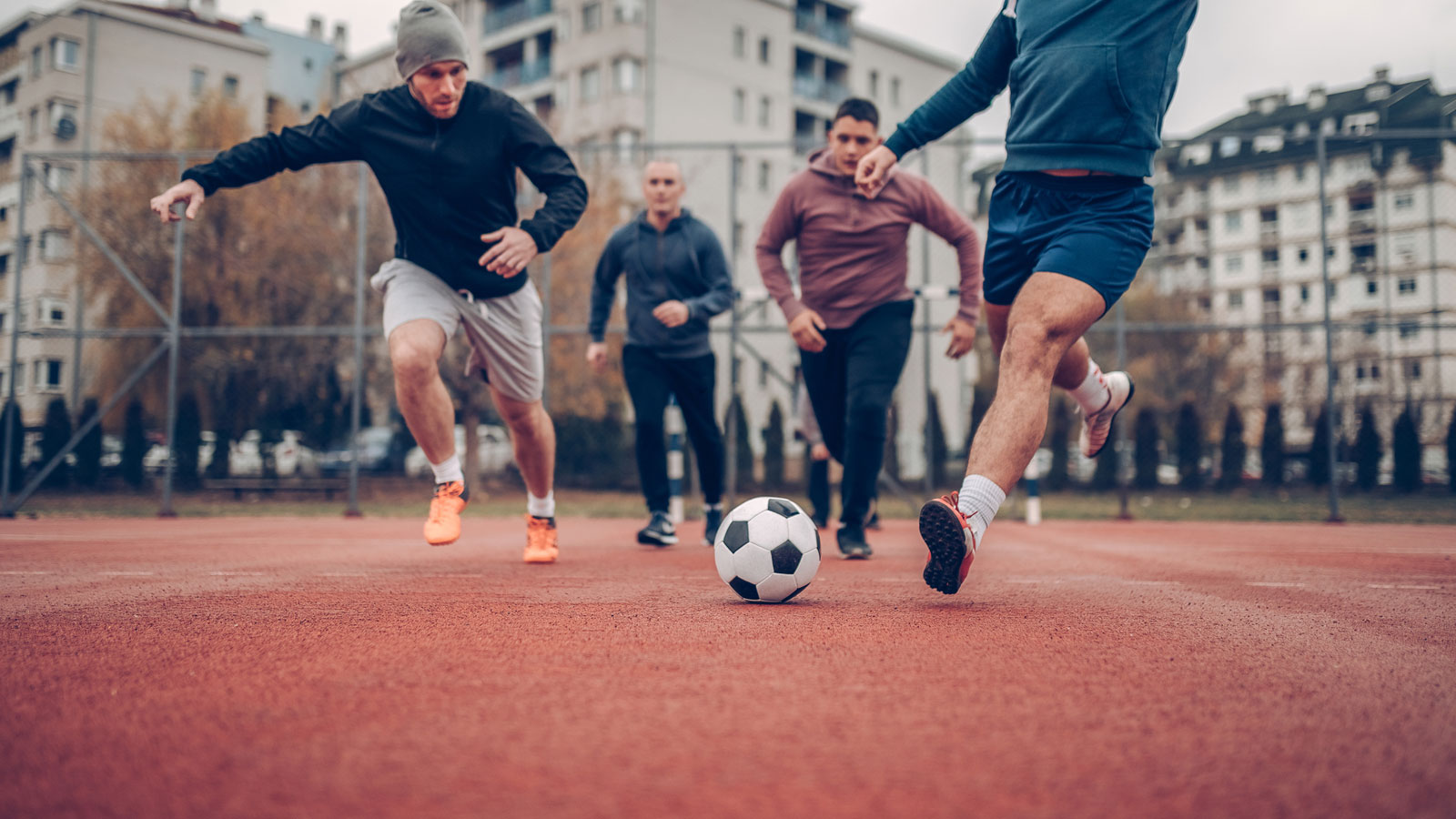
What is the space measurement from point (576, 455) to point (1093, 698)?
16.0m

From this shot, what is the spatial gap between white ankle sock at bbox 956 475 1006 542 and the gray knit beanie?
97.1 inches

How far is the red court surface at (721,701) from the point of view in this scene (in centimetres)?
125

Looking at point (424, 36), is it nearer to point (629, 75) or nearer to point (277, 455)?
point (277, 455)

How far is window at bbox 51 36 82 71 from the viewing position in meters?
28.3

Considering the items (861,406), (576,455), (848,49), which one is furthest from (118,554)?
(848,49)

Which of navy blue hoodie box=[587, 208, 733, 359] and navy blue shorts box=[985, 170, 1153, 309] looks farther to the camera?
navy blue hoodie box=[587, 208, 733, 359]

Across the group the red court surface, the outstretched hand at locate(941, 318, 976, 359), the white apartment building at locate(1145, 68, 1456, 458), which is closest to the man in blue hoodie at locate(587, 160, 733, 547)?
the outstretched hand at locate(941, 318, 976, 359)

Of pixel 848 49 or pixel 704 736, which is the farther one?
pixel 848 49

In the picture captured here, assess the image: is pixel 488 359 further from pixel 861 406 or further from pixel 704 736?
pixel 704 736

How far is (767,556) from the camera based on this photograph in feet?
9.64

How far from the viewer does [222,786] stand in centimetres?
127

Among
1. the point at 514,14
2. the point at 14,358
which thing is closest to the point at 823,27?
the point at 514,14

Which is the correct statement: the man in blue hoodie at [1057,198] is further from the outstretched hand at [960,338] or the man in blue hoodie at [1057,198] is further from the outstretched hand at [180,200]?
the outstretched hand at [180,200]

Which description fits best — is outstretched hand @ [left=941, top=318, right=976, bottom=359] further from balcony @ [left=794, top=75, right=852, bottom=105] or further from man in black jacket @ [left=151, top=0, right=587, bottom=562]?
balcony @ [left=794, top=75, right=852, bottom=105]
